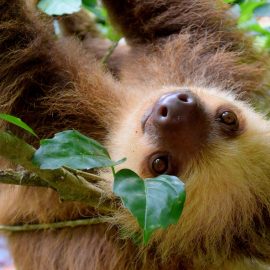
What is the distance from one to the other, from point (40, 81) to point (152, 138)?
2.21 feet

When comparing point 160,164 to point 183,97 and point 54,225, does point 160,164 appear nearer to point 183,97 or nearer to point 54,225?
point 183,97

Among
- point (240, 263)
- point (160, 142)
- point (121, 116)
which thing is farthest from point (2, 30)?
point (240, 263)

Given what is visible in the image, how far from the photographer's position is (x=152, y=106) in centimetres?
236

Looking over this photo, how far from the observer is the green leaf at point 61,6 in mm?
2186

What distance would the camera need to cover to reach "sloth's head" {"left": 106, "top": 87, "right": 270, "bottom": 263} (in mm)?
2109

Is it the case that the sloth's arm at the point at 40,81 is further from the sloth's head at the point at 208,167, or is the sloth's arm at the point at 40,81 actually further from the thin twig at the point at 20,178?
the thin twig at the point at 20,178

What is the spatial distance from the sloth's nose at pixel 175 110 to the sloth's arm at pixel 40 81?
1.71 feet

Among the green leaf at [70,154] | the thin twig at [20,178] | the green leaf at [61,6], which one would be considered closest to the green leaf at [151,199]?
the green leaf at [70,154]

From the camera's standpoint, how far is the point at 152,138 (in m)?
2.16

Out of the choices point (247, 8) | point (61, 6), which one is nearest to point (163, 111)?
point (61, 6)

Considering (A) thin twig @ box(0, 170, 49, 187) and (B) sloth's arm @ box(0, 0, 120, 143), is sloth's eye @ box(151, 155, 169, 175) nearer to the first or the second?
(B) sloth's arm @ box(0, 0, 120, 143)

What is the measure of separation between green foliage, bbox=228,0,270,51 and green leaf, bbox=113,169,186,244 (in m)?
1.90

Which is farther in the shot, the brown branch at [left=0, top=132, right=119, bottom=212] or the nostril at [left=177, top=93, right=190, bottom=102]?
the nostril at [left=177, top=93, right=190, bottom=102]

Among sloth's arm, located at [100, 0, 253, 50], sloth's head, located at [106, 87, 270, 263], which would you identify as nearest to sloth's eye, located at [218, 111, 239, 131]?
sloth's head, located at [106, 87, 270, 263]
